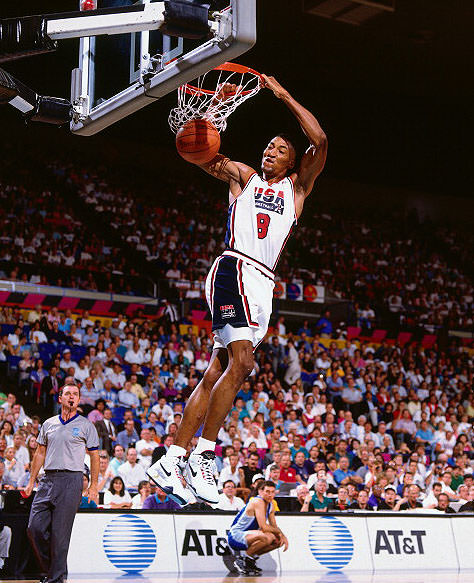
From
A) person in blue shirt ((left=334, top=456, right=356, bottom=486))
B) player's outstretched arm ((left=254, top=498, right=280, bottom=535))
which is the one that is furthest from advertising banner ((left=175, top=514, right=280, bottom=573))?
person in blue shirt ((left=334, top=456, right=356, bottom=486))

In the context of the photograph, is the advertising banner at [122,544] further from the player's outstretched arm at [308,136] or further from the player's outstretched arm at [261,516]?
the player's outstretched arm at [308,136]

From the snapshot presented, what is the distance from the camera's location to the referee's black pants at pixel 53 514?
8.32 meters

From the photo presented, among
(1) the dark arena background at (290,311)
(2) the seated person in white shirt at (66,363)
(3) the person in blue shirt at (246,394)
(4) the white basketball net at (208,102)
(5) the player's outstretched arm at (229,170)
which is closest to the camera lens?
(5) the player's outstretched arm at (229,170)

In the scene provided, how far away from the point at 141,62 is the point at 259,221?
1345mm

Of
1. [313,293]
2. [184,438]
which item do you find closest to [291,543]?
[184,438]

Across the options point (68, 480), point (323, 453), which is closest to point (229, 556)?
point (68, 480)

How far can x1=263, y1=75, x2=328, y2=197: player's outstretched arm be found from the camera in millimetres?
5738

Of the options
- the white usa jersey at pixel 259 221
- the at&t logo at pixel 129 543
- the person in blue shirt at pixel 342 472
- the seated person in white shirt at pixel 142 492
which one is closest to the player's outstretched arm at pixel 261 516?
the at&t logo at pixel 129 543

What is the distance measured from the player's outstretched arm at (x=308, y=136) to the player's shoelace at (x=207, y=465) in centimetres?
195

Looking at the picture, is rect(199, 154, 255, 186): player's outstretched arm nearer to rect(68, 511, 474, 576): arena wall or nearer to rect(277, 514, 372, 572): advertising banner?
rect(68, 511, 474, 576): arena wall

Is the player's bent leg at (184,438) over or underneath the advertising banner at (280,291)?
underneath

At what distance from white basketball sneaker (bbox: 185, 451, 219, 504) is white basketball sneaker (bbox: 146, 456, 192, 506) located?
0.20 feet

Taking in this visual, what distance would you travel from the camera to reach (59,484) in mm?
8461

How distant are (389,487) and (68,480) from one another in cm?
653
